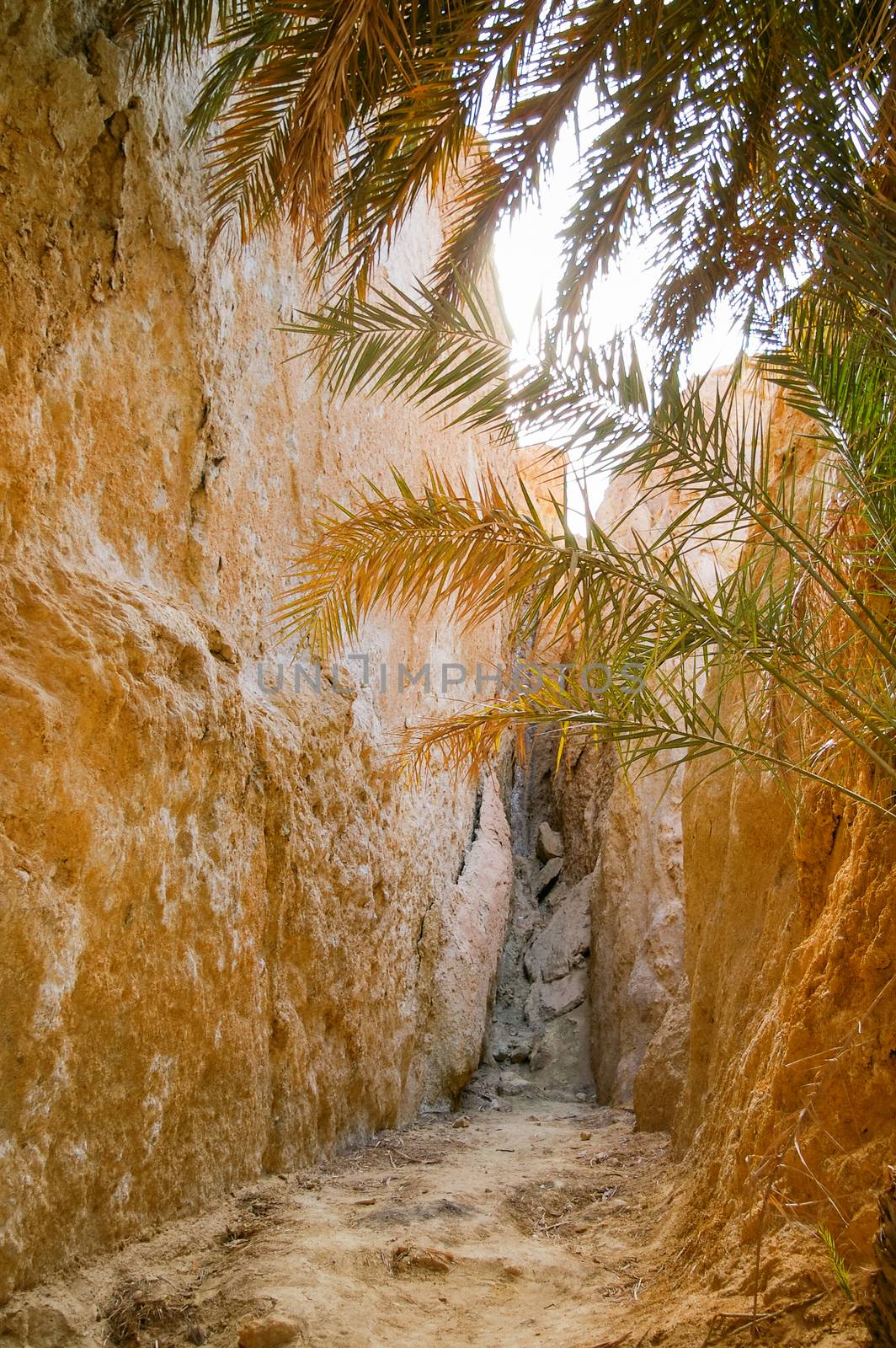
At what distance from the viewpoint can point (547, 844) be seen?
39.2 ft

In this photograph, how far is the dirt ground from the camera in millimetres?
3068

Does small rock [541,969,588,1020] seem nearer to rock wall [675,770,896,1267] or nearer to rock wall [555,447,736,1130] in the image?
rock wall [555,447,736,1130]

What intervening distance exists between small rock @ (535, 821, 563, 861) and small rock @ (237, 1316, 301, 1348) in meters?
8.74

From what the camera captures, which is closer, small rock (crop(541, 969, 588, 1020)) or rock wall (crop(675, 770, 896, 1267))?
rock wall (crop(675, 770, 896, 1267))

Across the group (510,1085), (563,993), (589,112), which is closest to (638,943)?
(563,993)

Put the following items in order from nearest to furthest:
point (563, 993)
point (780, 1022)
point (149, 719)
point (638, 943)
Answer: point (780, 1022)
point (149, 719)
point (638, 943)
point (563, 993)

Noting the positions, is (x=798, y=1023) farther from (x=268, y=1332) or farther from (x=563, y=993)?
(x=563, y=993)

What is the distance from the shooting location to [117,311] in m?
4.21

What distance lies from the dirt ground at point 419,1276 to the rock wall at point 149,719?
7.3 inches

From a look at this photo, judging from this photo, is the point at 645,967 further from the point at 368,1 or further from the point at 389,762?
the point at 368,1

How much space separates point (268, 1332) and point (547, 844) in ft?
29.2

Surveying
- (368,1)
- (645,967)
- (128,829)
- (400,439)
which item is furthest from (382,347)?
(645,967)

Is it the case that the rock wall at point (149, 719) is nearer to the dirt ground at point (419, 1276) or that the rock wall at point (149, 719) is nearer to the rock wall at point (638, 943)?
the dirt ground at point (419, 1276)

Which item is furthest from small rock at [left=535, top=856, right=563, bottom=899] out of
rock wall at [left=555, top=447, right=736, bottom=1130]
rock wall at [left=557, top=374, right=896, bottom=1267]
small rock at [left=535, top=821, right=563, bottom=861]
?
rock wall at [left=557, top=374, right=896, bottom=1267]
